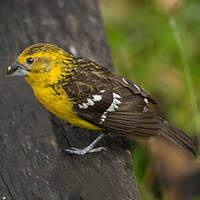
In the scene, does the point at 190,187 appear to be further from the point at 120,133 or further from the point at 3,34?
the point at 3,34

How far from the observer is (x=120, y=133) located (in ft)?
11.8

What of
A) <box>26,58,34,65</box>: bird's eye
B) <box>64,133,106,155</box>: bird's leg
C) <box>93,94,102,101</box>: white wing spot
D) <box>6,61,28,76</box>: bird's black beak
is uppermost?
<box>26,58,34,65</box>: bird's eye

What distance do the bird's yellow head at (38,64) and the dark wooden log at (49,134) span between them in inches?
12.3

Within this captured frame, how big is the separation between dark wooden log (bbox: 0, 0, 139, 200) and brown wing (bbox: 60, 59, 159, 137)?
0.54 feet

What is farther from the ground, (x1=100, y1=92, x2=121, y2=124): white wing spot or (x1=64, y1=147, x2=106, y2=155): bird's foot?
(x1=100, y1=92, x2=121, y2=124): white wing spot

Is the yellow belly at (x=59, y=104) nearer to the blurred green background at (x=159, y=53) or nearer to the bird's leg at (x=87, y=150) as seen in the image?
the bird's leg at (x=87, y=150)

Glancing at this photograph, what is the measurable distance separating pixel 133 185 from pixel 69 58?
126cm

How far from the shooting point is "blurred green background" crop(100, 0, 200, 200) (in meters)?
5.72

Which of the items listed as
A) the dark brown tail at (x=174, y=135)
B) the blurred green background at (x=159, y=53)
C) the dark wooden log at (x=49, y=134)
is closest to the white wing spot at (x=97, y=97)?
the dark wooden log at (x=49, y=134)

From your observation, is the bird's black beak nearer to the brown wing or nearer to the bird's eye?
the bird's eye

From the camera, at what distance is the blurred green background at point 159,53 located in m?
5.72

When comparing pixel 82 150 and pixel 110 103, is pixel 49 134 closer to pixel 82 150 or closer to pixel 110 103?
pixel 82 150

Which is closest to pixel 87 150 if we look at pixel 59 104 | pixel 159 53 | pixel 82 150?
pixel 82 150

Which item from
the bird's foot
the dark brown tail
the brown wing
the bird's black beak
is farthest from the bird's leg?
the bird's black beak
